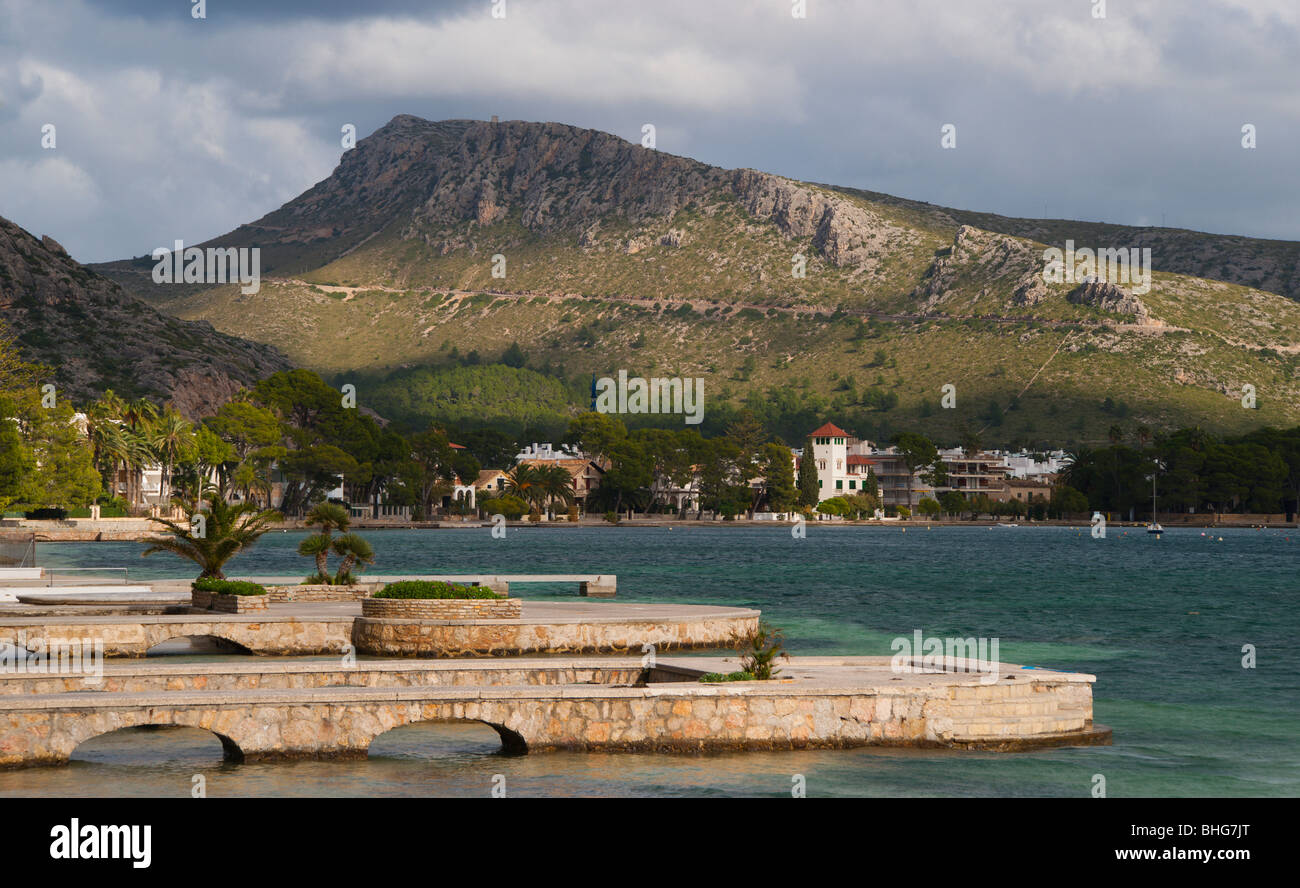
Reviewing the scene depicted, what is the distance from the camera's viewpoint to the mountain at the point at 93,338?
6609 inches

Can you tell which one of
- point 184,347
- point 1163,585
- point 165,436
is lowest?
point 1163,585

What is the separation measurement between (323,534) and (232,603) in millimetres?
6212

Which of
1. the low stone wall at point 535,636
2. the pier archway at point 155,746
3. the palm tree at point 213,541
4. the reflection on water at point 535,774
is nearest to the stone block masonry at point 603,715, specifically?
the pier archway at point 155,746

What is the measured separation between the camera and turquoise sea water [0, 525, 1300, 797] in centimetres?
1822

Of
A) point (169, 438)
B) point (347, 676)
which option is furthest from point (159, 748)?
point (169, 438)

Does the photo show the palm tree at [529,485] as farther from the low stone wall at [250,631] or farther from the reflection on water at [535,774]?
the reflection on water at [535,774]

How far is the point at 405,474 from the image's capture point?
172m

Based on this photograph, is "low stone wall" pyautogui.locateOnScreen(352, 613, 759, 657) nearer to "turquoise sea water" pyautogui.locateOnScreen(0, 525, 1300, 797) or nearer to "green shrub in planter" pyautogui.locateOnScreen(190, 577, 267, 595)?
"turquoise sea water" pyautogui.locateOnScreen(0, 525, 1300, 797)

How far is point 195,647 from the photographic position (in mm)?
33000

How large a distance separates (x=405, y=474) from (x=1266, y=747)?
507 ft

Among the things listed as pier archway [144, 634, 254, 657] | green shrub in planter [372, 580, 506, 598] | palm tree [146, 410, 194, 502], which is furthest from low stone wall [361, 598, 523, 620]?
palm tree [146, 410, 194, 502]

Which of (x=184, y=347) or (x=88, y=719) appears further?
(x=184, y=347)
